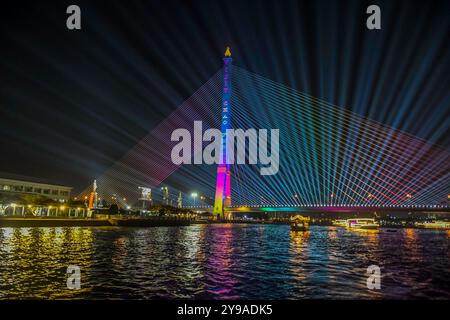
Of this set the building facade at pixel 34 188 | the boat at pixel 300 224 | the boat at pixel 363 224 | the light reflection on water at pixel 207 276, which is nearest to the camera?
the light reflection on water at pixel 207 276

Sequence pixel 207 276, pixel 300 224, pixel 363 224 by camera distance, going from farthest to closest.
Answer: pixel 363 224 < pixel 300 224 < pixel 207 276

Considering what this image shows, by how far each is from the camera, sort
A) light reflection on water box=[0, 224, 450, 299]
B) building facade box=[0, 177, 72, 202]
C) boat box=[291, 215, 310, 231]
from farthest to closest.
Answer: building facade box=[0, 177, 72, 202], boat box=[291, 215, 310, 231], light reflection on water box=[0, 224, 450, 299]

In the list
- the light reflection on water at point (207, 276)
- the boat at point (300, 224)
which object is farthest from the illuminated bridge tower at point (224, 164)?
the light reflection on water at point (207, 276)

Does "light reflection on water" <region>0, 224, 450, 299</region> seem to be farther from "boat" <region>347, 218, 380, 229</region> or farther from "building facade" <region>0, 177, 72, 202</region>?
"boat" <region>347, 218, 380, 229</region>

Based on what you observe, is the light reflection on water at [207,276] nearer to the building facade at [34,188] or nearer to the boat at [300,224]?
the boat at [300,224]

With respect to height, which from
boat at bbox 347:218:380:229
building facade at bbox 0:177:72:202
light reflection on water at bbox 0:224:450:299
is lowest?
boat at bbox 347:218:380:229

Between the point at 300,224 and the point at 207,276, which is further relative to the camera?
the point at 300,224

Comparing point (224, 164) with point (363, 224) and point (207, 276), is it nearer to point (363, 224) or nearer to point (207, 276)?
point (363, 224)

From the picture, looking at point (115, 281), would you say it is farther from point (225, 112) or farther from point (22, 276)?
point (225, 112)

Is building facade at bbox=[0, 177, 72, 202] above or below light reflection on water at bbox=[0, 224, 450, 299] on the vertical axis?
above

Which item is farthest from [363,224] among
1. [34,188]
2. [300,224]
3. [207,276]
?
[207,276]

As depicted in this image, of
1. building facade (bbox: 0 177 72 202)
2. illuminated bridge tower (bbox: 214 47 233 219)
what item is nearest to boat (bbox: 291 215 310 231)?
illuminated bridge tower (bbox: 214 47 233 219)
